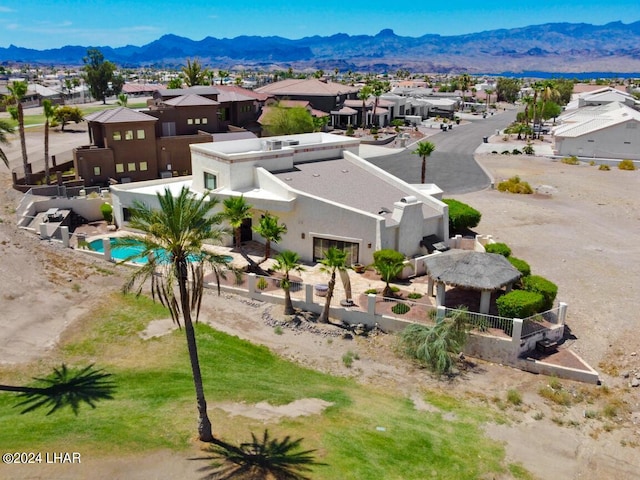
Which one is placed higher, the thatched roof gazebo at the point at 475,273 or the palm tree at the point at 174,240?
the palm tree at the point at 174,240

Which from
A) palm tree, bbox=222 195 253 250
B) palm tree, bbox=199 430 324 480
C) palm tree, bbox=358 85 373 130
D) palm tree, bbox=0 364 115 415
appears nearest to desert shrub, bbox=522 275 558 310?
palm tree, bbox=199 430 324 480

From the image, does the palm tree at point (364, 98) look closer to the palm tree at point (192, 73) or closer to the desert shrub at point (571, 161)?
the palm tree at point (192, 73)

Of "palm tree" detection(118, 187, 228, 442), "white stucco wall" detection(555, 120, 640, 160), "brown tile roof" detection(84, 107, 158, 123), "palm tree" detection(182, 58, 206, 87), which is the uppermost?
"palm tree" detection(182, 58, 206, 87)

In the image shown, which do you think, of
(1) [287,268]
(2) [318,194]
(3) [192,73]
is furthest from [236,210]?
(3) [192,73]

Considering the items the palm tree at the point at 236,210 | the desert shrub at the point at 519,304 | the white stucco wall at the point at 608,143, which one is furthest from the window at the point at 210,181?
the white stucco wall at the point at 608,143

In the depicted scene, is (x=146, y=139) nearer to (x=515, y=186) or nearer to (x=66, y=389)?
(x=66, y=389)

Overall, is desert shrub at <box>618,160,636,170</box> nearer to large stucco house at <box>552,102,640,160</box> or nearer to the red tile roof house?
large stucco house at <box>552,102,640,160</box>

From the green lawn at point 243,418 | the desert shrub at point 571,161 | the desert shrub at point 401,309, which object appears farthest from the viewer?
the desert shrub at point 571,161
